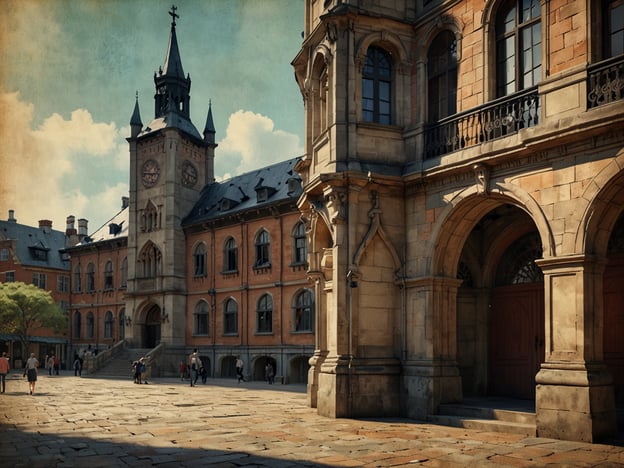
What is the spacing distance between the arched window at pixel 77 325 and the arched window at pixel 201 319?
16.5 m

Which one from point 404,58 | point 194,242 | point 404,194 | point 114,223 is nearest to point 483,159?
point 404,194

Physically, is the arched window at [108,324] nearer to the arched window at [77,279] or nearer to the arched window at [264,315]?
the arched window at [77,279]

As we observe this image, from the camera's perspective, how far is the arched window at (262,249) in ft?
118

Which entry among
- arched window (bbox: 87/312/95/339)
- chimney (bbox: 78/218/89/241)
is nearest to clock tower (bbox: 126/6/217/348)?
arched window (bbox: 87/312/95/339)

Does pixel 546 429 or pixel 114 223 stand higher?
pixel 114 223

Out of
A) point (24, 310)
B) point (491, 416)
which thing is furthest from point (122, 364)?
point (491, 416)

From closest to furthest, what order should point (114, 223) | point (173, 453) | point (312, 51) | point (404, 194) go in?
1. point (173, 453)
2. point (404, 194)
3. point (312, 51)
4. point (114, 223)

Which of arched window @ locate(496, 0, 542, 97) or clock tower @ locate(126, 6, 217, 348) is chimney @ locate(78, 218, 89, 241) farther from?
arched window @ locate(496, 0, 542, 97)

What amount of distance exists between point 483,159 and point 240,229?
83.0 ft

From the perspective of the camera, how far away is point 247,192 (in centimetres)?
4019

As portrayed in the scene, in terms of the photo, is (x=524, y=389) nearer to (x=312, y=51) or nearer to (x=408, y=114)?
(x=408, y=114)

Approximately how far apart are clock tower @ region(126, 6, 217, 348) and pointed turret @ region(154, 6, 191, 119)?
0.07m

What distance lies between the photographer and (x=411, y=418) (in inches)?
596

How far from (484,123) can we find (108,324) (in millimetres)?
41164
